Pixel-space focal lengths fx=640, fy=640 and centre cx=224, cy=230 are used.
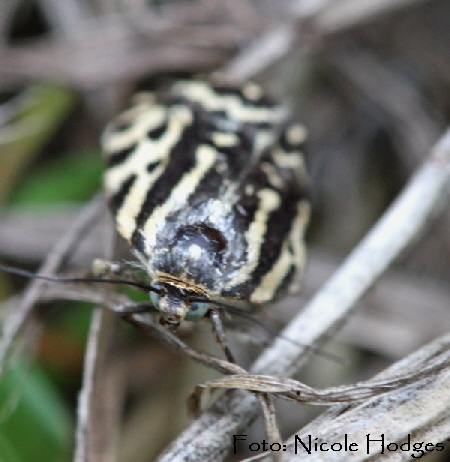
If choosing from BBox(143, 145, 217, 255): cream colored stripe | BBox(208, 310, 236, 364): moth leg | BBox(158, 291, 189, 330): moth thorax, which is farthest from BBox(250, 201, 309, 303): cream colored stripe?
BBox(143, 145, 217, 255): cream colored stripe

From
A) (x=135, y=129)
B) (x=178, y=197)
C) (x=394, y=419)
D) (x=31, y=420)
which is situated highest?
(x=135, y=129)

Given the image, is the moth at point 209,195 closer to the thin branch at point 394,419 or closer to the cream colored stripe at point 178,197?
the cream colored stripe at point 178,197

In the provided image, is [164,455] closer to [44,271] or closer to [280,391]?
[280,391]

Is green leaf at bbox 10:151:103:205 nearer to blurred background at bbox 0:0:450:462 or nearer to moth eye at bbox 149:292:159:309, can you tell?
blurred background at bbox 0:0:450:462

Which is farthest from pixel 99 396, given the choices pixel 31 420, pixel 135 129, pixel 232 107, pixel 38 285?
pixel 232 107

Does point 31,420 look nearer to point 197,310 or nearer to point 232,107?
point 197,310
